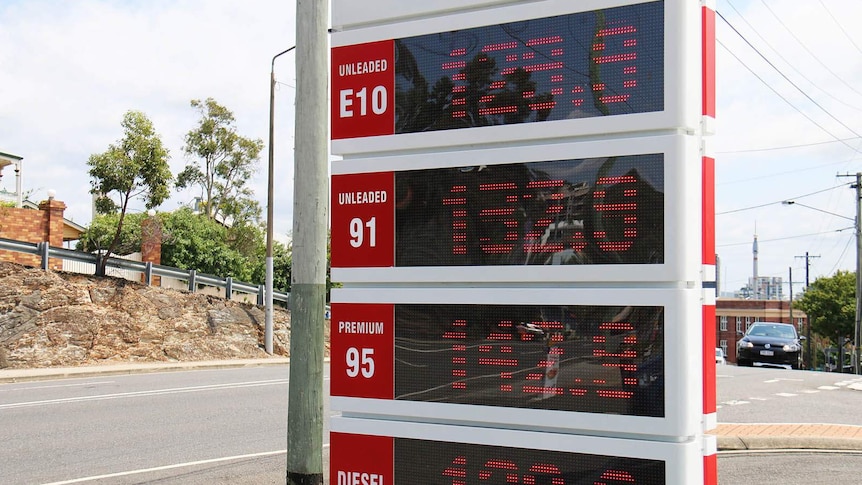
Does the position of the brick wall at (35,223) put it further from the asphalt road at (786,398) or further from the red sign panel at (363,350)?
the red sign panel at (363,350)

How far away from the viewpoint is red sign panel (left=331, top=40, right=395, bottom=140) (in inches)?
149

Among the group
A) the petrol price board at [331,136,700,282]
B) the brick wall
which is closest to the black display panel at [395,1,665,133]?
the petrol price board at [331,136,700,282]

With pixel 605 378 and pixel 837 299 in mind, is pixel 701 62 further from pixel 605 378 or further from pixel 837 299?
pixel 837 299

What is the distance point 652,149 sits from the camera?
126 inches

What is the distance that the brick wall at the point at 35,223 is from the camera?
1003 inches

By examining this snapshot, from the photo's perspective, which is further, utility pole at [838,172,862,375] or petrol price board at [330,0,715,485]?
utility pole at [838,172,862,375]

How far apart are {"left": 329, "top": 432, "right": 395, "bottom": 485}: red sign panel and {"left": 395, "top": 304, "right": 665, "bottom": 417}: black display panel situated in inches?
11.7

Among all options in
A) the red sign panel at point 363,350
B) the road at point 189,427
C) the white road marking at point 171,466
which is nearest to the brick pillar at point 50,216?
the road at point 189,427

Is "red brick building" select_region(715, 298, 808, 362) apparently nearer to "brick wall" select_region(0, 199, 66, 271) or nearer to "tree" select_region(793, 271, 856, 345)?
"tree" select_region(793, 271, 856, 345)

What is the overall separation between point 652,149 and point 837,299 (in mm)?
63746

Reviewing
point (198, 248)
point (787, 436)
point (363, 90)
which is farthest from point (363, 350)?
point (198, 248)

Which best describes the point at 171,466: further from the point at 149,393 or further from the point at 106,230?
the point at 106,230

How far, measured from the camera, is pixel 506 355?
3.46m

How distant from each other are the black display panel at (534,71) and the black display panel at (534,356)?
2.77 feet
